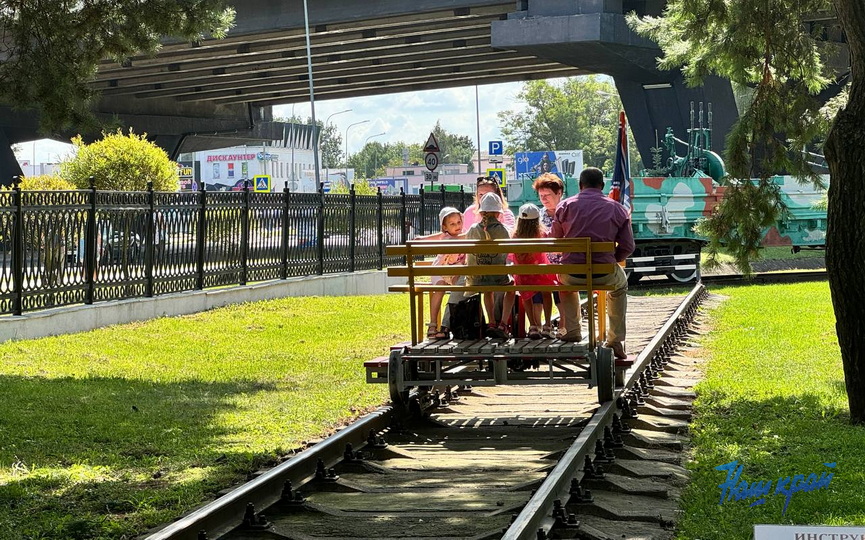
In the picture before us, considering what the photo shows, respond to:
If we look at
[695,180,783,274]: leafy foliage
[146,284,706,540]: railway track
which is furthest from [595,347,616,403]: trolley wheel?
[695,180,783,274]: leafy foliage

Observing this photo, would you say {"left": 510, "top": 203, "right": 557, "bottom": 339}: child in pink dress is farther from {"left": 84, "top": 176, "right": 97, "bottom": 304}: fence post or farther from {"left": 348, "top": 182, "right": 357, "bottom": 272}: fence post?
{"left": 348, "top": 182, "right": 357, "bottom": 272}: fence post

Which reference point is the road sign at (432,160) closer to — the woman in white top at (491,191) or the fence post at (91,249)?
the fence post at (91,249)

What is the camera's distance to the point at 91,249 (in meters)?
18.0

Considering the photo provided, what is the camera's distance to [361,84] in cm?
6222

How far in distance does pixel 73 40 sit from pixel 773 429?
7.72m

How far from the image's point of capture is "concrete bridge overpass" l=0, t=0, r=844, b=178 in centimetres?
3678

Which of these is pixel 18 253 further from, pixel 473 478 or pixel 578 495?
pixel 578 495

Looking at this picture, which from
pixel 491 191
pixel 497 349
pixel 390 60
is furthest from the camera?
pixel 390 60

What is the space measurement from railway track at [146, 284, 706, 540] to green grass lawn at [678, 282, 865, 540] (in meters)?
0.26

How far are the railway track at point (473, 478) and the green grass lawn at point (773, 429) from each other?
0.26 metres

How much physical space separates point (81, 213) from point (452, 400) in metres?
8.19

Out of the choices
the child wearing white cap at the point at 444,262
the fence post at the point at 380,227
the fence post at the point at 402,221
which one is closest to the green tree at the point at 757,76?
the child wearing white cap at the point at 444,262

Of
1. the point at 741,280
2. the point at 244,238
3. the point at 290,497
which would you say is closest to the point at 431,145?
the point at 741,280

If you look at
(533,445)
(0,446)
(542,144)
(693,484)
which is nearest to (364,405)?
(533,445)
